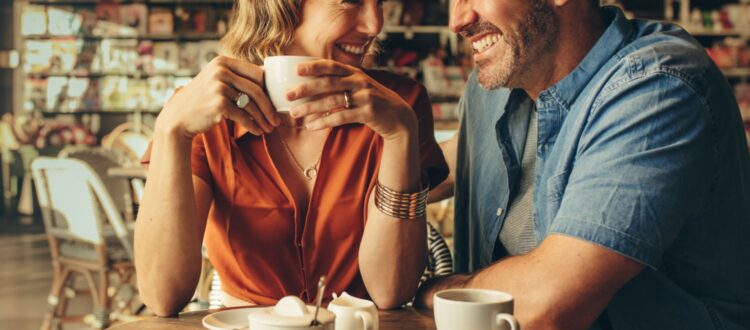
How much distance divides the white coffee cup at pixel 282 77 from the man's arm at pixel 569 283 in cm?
41

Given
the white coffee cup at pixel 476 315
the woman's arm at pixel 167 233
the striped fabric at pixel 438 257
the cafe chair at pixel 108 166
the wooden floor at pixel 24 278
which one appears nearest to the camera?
the white coffee cup at pixel 476 315

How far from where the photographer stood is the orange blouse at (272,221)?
57.1 inches

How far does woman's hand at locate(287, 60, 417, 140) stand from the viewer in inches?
45.4

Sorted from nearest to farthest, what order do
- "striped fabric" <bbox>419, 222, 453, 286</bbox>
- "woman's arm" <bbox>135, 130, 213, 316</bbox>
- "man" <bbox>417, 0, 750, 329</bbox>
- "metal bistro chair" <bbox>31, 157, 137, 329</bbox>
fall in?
"man" <bbox>417, 0, 750, 329</bbox>
"woman's arm" <bbox>135, 130, 213, 316</bbox>
"striped fabric" <bbox>419, 222, 453, 286</bbox>
"metal bistro chair" <bbox>31, 157, 137, 329</bbox>

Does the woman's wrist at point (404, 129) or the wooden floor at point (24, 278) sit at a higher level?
the woman's wrist at point (404, 129)

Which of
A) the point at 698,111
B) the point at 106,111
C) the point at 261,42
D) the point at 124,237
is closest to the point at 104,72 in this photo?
the point at 106,111

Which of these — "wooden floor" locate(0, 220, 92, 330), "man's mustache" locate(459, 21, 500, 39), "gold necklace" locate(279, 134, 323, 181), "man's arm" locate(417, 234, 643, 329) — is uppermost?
"man's mustache" locate(459, 21, 500, 39)

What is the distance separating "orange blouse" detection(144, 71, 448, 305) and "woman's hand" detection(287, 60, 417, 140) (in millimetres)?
221

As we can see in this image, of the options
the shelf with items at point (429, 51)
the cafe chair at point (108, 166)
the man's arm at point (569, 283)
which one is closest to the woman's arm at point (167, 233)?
the man's arm at point (569, 283)

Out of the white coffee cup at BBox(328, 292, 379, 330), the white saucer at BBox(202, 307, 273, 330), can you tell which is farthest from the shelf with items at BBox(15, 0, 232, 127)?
the white coffee cup at BBox(328, 292, 379, 330)

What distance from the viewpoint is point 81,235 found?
3.88 metres

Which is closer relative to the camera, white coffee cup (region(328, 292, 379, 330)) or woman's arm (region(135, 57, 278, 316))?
white coffee cup (region(328, 292, 379, 330))

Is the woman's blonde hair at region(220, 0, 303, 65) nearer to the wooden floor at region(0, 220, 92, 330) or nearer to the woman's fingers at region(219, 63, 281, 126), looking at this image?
the woman's fingers at region(219, 63, 281, 126)

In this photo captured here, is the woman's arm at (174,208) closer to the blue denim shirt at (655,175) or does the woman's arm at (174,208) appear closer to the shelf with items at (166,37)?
the blue denim shirt at (655,175)
